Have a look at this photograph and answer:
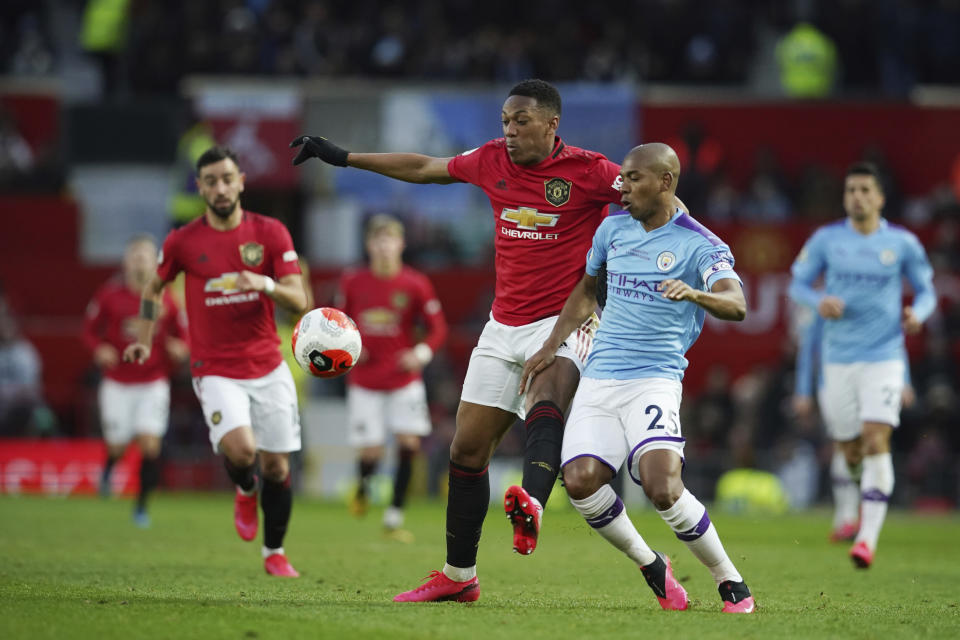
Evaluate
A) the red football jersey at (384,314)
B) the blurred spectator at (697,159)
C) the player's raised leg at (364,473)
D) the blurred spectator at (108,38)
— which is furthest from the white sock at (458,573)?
the blurred spectator at (108,38)

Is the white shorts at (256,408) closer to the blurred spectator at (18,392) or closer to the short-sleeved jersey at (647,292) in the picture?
the short-sleeved jersey at (647,292)

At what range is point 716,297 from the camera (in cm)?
654

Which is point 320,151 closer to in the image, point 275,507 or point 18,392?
point 275,507

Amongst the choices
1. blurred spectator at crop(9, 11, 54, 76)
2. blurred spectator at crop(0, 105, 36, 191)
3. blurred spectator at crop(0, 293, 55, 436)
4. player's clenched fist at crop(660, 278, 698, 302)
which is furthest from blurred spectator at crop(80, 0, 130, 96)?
player's clenched fist at crop(660, 278, 698, 302)

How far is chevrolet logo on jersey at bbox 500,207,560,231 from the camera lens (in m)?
7.46

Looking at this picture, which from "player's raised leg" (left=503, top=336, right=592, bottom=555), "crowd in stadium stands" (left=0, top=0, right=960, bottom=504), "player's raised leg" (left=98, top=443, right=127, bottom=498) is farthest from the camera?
"crowd in stadium stands" (left=0, top=0, right=960, bottom=504)

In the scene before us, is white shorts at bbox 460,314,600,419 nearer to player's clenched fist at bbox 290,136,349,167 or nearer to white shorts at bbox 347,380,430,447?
player's clenched fist at bbox 290,136,349,167

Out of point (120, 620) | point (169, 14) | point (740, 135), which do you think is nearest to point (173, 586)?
point (120, 620)

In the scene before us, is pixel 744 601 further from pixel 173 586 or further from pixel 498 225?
pixel 173 586

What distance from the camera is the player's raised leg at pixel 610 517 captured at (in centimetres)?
695

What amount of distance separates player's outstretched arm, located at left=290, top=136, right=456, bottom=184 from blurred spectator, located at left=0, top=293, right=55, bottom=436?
1213cm

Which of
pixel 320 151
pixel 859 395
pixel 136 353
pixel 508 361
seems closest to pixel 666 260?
pixel 508 361

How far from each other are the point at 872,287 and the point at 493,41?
1370 centimetres

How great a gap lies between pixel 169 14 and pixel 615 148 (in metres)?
8.34
